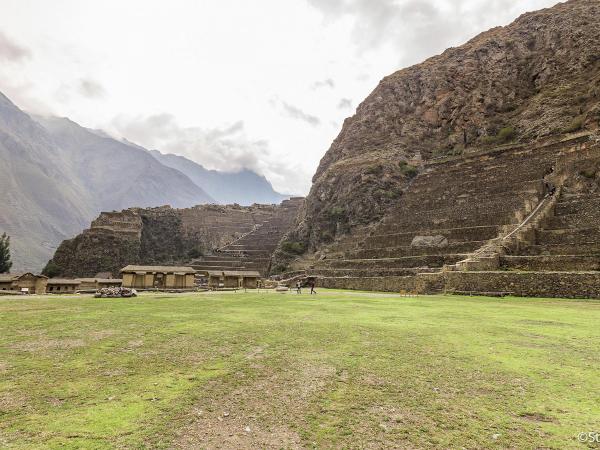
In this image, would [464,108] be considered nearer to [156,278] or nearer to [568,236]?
[568,236]

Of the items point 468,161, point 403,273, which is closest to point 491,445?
point 403,273

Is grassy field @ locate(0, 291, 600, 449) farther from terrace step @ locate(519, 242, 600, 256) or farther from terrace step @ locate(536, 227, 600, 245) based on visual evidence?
terrace step @ locate(536, 227, 600, 245)

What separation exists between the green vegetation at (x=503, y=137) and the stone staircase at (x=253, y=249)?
3743 centimetres

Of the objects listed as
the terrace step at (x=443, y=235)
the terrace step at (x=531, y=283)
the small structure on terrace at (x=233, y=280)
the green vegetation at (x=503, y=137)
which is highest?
the green vegetation at (x=503, y=137)

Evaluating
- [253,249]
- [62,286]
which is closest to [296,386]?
[62,286]

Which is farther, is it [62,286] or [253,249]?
[253,249]

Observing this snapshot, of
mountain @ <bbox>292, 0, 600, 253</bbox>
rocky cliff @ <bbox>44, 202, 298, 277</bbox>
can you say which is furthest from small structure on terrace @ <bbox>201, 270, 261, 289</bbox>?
rocky cliff @ <bbox>44, 202, 298, 277</bbox>

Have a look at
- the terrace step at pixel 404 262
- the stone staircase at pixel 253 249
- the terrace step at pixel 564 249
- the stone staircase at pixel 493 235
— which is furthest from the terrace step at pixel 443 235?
the stone staircase at pixel 253 249

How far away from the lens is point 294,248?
57.2 meters

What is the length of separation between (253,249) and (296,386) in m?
63.9

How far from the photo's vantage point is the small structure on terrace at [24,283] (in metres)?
35.1

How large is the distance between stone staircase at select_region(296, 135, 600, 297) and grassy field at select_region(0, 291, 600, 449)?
13.9 m

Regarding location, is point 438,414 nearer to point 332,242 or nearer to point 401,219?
point 401,219

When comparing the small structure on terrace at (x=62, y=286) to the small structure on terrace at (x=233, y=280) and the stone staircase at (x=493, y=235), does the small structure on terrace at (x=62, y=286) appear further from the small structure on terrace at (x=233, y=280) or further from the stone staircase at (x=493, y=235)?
the stone staircase at (x=493, y=235)
